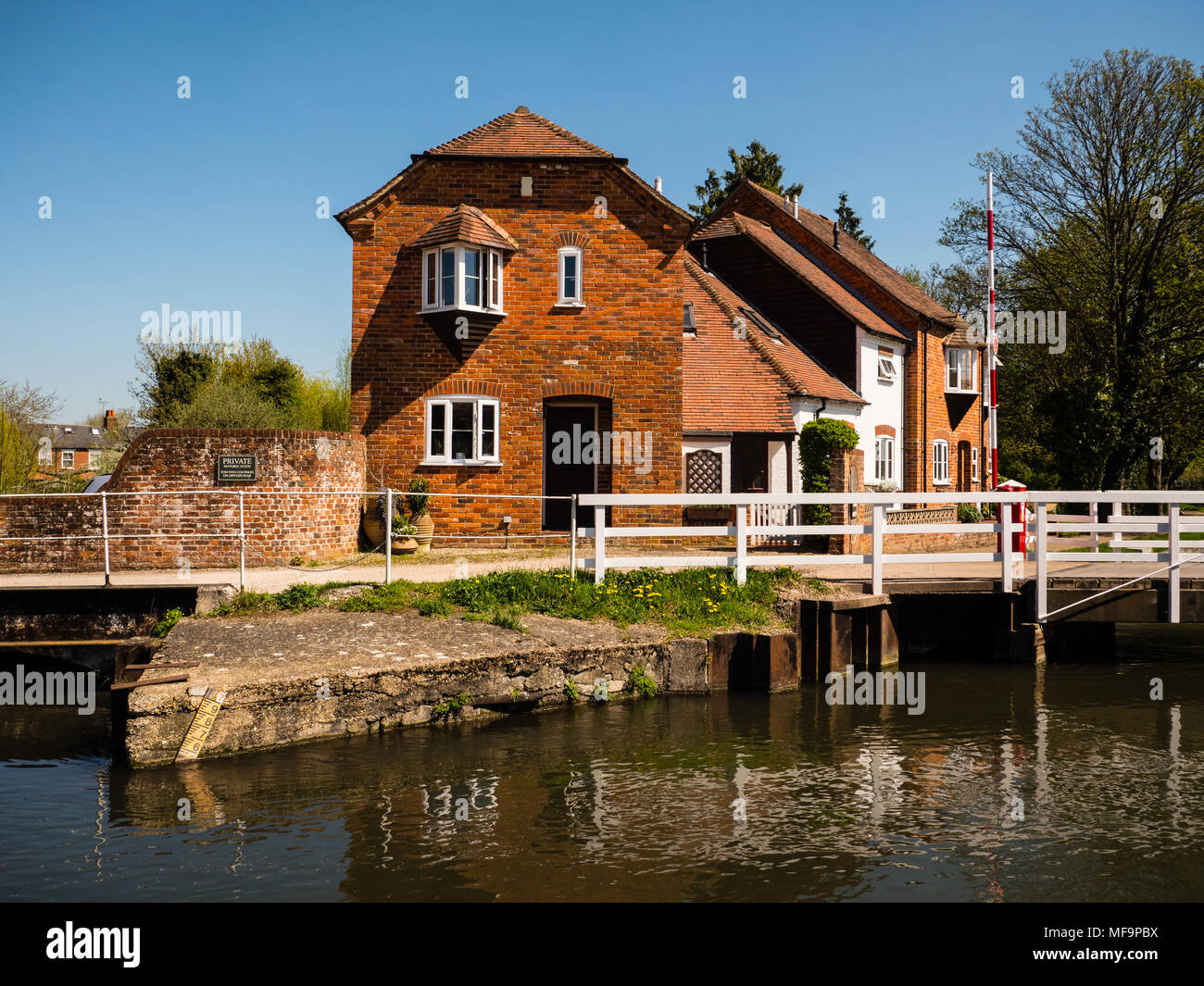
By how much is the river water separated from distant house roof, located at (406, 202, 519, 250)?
450 inches

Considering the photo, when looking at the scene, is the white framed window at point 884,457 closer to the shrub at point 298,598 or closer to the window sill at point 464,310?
the window sill at point 464,310

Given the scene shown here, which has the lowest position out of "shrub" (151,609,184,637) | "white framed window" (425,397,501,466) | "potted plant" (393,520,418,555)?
"shrub" (151,609,184,637)

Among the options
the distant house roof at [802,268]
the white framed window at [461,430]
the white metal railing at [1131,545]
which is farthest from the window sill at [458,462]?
the distant house roof at [802,268]

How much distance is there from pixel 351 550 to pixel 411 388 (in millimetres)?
4111

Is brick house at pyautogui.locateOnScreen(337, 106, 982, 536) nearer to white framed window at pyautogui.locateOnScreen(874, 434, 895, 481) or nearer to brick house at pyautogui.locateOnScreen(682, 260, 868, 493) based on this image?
brick house at pyautogui.locateOnScreen(682, 260, 868, 493)

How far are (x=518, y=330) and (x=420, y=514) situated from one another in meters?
4.48

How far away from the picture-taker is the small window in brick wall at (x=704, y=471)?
2352cm

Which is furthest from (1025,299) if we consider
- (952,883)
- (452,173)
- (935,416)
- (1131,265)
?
(952,883)

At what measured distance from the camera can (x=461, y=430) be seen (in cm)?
2109

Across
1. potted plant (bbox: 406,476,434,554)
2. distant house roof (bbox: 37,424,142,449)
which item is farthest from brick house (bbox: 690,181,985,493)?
distant house roof (bbox: 37,424,142,449)

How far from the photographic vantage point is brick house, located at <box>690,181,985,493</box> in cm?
2947

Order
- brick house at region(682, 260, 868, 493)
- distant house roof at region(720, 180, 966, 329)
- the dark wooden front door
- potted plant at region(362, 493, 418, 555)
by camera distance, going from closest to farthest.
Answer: potted plant at region(362, 493, 418, 555), the dark wooden front door, brick house at region(682, 260, 868, 493), distant house roof at region(720, 180, 966, 329)

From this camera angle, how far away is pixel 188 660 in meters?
10.5

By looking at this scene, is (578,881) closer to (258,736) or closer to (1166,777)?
(258,736)
